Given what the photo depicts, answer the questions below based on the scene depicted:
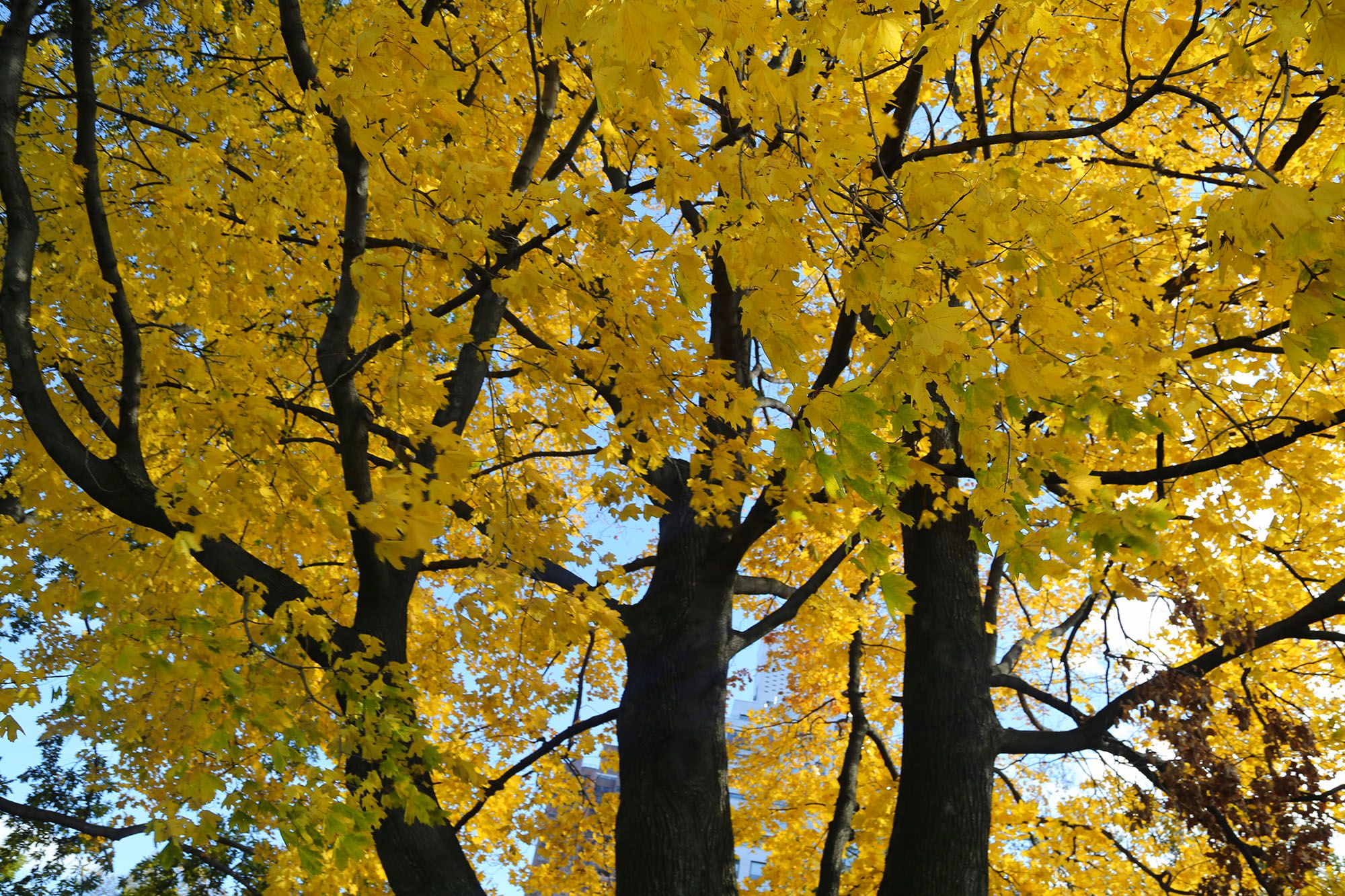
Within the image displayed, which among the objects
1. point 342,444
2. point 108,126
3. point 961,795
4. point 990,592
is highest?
point 108,126

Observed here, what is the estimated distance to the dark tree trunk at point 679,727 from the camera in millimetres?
5426

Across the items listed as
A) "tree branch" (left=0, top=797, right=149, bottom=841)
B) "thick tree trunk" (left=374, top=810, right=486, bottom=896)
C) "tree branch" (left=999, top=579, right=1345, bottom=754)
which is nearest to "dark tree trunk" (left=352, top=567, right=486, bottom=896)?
"thick tree trunk" (left=374, top=810, right=486, bottom=896)

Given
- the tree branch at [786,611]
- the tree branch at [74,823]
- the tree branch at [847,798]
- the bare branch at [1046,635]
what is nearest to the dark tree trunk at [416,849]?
the tree branch at [74,823]

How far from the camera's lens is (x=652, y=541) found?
12742 millimetres

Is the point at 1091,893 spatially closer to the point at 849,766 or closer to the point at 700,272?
the point at 849,766

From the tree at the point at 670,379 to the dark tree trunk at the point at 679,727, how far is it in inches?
1.1

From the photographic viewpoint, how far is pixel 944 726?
18.1 ft

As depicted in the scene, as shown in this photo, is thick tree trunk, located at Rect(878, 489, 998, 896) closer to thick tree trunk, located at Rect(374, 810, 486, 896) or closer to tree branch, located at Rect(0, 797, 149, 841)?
thick tree trunk, located at Rect(374, 810, 486, 896)

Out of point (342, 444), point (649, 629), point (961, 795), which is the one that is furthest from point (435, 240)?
point (961, 795)

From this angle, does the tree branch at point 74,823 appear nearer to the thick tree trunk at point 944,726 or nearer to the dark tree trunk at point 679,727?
the dark tree trunk at point 679,727

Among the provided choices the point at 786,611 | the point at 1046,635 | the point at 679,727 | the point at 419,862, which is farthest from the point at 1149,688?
the point at 419,862

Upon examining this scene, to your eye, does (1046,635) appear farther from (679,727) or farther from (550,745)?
(550,745)

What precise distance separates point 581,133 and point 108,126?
4.11 metres

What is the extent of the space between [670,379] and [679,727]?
246cm
